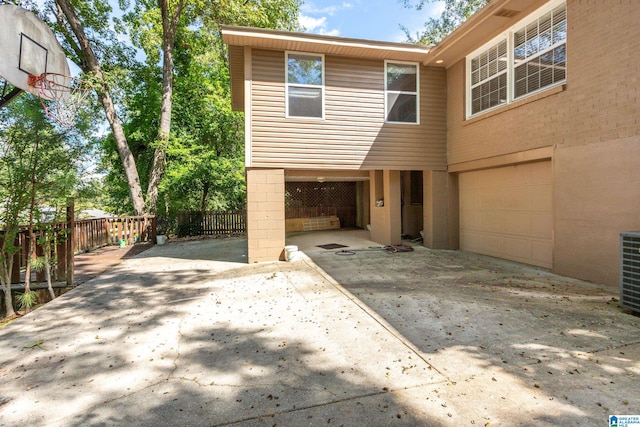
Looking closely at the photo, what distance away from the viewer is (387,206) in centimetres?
842

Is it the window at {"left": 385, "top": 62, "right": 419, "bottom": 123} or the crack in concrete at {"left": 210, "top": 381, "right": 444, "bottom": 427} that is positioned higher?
the window at {"left": 385, "top": 62, "right": 419, "bottom": 123}

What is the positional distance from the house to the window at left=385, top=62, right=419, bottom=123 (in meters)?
0.03

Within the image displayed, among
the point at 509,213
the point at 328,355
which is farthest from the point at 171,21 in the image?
the point at 328,355

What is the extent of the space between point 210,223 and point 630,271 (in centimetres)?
1251

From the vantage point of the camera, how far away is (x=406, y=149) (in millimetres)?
7809

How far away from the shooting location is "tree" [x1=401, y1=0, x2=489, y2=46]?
15.7 m

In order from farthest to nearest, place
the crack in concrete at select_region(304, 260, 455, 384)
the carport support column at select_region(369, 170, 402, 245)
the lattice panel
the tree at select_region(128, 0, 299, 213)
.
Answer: the lattice panel < the tree at select_region(128, 0, 299, 213) < the carport support column at select_region(369, 170, 402, 245) < the crack in concrete at select_region(304, 260, 455, 384)

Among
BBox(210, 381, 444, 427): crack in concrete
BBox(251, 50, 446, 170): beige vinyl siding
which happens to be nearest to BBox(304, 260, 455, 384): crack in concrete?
BBox(210, 381, 444, 427): crack in concrete

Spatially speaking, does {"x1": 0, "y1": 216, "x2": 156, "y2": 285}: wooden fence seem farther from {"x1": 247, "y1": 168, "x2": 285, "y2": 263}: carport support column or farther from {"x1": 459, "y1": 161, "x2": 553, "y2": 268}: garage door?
{"x1": 459, "y1": 161, "x2": 553, "y2": 268}: garage door

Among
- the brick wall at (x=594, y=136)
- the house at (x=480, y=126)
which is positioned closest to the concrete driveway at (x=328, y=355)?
the brick wall at (x=594, y=136)

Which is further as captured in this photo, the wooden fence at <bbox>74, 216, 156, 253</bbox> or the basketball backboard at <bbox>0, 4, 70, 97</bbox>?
the wooden fence at <bbox>74, 216, 156, 253</bbox>

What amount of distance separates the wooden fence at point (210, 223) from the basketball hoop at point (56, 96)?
698 centimetres

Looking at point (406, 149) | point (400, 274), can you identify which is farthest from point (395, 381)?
point (406, 149)

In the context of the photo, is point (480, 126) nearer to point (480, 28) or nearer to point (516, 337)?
point (480, 28)
